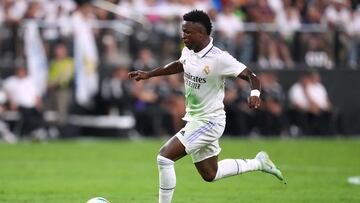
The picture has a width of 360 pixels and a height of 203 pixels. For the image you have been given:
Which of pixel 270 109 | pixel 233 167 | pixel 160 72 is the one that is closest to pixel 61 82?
pixel 270 109

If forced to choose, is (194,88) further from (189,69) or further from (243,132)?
(243,132)

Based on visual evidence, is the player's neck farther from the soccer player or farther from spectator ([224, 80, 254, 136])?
spectator ([224, 80, 254, 136])

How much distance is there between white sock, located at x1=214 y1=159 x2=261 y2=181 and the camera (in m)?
11.6

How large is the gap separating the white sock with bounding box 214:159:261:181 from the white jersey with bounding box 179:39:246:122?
0.71 meters

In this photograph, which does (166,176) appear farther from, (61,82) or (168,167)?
(61,82)

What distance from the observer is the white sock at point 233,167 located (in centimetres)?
1159

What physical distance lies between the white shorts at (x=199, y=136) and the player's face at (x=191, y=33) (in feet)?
3.16

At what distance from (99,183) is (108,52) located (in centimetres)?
1181

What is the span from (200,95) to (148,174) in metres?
7.34

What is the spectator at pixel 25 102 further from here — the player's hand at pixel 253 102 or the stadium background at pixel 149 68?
the player's hand at pixel 253 102

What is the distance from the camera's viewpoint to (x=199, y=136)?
36.3ft

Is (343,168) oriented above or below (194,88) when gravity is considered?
below

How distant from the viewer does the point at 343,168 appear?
1966 centimetres

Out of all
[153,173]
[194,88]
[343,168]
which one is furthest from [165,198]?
[343,168]
